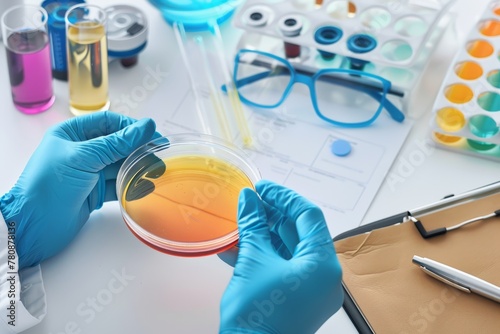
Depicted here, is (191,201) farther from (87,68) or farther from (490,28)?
(490,28)

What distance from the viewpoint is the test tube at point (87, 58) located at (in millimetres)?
1633

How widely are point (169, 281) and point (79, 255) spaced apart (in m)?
0.16

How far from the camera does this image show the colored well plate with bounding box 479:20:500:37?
1737 millimetres

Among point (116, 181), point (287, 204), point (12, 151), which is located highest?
point (287, 204)

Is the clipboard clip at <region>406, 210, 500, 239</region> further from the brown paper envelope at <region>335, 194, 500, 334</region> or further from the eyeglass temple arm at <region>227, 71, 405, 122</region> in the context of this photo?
the eyeglass temple arm at <region>227, 71, 405, 122</region>

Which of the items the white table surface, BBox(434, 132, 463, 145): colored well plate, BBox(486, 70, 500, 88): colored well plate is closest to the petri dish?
the white table surface

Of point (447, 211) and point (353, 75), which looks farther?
point (353, 75)

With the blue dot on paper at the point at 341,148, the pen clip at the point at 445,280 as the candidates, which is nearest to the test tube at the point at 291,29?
the blue dot on paper at the point at 341,148

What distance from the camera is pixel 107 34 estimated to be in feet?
5.73

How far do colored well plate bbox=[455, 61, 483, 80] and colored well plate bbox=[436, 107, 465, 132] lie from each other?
9 cm

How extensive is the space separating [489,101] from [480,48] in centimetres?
13

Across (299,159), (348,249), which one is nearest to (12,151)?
(299,159)

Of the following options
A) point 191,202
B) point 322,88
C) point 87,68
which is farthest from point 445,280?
point 87,68

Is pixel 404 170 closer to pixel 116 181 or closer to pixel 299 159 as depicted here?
pixel 299 159
